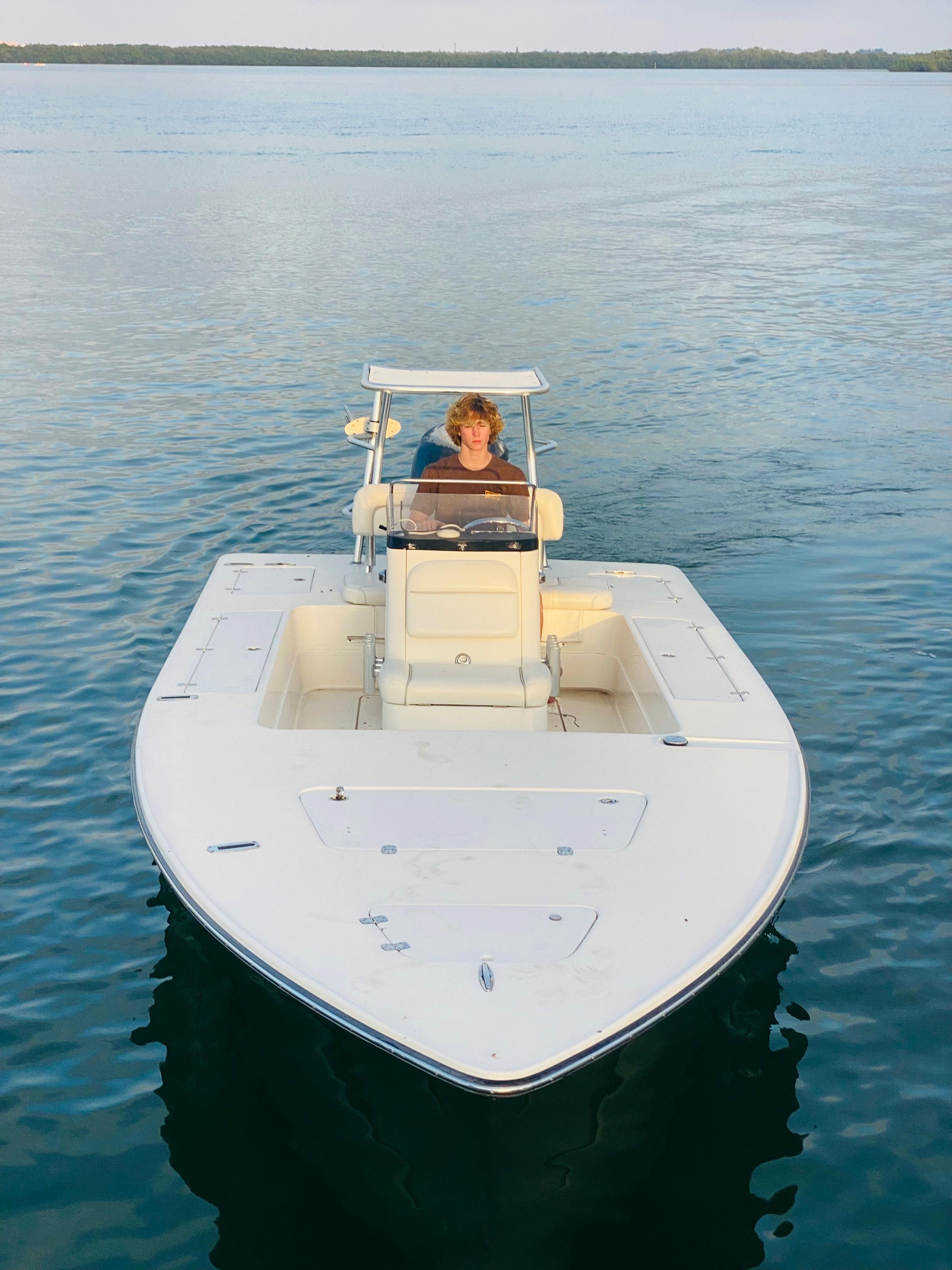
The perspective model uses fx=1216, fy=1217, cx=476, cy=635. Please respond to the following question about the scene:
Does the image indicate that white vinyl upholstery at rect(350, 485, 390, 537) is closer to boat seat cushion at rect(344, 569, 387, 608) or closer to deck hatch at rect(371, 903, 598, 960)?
boat seat cushion at rect(344, 569, 387, 608)

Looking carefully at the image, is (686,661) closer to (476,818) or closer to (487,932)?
(476,818)

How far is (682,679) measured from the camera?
5.30m

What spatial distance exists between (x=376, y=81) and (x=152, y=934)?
457 feet

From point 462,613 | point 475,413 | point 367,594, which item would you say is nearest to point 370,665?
point 367,594

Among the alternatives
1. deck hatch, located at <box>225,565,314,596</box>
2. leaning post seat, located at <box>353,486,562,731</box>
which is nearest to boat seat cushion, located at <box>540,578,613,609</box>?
leaning post seat, located at <box>353,486,562,731</box>

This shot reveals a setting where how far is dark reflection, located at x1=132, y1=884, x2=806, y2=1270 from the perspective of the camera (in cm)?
346

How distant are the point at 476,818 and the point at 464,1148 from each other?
3.42 ft

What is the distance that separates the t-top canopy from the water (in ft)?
7.60

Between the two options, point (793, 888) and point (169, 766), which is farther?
point (793, 888)

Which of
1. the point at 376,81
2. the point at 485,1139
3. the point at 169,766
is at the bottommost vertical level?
the point at 485,1139

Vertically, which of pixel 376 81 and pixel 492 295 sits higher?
pixel 376 81

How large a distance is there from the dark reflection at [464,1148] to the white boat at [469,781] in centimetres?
39

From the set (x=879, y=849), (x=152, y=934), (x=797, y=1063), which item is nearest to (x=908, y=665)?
(x=879, y=849)

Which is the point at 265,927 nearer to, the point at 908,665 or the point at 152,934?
the point at 152,934
